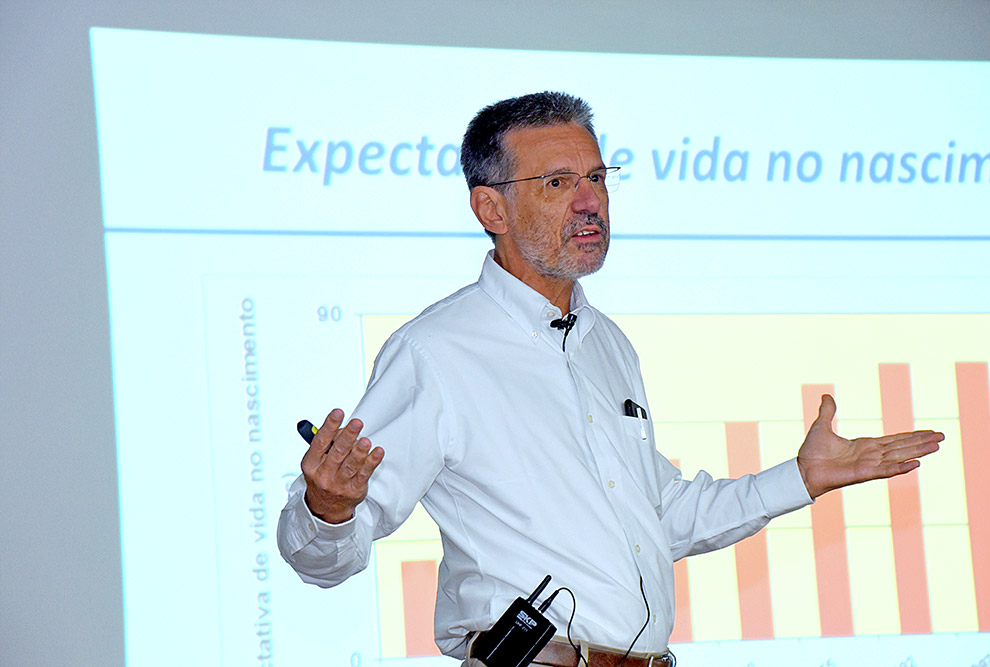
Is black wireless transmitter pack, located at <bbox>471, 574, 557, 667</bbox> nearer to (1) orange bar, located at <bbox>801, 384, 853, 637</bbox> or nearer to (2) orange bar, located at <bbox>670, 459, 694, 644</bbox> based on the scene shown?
(2) orange bar, located at <bbox>670, 459, 694, 644</bbox>

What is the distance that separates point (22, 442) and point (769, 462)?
202 centimetres

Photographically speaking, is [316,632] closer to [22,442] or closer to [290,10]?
[22,442]

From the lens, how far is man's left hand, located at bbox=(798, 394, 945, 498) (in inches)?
78.7

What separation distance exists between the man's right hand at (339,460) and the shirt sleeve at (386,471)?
0.08m

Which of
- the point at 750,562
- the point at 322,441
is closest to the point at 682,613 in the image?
the point at 750,562

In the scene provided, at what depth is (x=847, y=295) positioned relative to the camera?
3.38 meters

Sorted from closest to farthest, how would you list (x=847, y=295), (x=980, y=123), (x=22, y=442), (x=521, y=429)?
(x=521, y=429)
(x=22, y=442)
(x=847, y=295)
(x=980, y=123)

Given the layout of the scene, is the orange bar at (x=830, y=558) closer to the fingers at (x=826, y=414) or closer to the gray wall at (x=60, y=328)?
the fingers at (x=826, y=414)

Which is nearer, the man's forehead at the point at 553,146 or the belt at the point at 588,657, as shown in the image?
the belt at the point at 588,657

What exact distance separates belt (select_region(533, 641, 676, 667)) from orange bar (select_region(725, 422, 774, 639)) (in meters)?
1.43

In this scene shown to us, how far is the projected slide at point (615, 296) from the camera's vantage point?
9.35 feet

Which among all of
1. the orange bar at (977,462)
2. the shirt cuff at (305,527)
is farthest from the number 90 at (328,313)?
the orange bar at (977,462)

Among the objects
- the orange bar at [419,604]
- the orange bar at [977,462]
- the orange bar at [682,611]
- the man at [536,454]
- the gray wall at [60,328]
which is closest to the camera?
the man at [536,454]

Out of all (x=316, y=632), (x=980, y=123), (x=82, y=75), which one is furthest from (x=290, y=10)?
(x=980, y=123)
